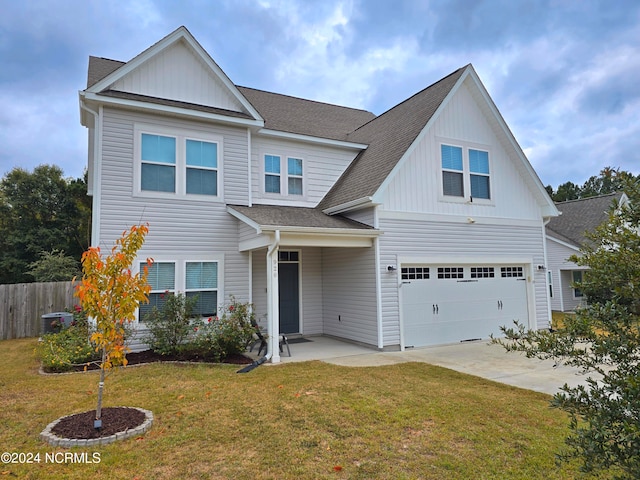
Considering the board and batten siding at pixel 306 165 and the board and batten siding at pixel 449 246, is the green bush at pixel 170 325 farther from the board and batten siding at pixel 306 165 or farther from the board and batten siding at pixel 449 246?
the board and batten siding at pixel 449 246

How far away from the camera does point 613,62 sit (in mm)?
14789

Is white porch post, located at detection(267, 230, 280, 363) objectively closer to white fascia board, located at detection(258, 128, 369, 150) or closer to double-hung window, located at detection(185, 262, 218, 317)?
double-hung window, located at detection(185, 262, 218, 317)

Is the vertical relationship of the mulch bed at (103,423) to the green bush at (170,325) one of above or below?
below

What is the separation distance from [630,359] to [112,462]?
455cm

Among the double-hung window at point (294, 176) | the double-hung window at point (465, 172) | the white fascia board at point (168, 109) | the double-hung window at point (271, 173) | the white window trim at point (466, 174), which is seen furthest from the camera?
the double-hung window at point (294, 176)

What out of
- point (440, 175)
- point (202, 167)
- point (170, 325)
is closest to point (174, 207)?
point (202, 167)

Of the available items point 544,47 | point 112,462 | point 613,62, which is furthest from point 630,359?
point 613,62

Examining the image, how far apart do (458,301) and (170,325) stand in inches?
309

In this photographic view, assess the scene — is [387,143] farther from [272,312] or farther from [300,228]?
[272,312]

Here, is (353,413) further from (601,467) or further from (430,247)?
(430,247)

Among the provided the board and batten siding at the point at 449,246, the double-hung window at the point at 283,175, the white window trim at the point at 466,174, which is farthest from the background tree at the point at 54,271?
the white window trim at the point at 466,174

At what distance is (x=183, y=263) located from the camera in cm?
991

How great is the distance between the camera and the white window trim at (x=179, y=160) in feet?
31.7

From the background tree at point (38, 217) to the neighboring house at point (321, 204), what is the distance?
67.7 ft
